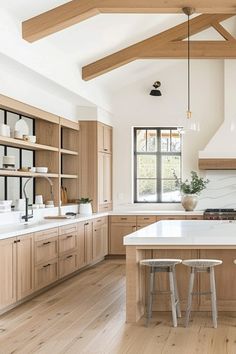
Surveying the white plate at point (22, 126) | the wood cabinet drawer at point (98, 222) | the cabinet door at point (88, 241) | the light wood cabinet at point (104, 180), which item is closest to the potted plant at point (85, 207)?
the wood cabinet drawer at point (98, 222)

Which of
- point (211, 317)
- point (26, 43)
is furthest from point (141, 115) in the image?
point (211, 317)

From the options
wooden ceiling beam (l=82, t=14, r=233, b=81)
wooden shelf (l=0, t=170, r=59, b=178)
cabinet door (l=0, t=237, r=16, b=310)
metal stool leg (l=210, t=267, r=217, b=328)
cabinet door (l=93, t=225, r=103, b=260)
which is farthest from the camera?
cabinet door (l=93, t=225, r=103, b=260)

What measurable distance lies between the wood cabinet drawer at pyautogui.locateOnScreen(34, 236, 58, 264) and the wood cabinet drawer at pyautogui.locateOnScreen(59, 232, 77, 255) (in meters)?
0.18

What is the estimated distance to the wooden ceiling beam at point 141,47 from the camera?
7883 mm

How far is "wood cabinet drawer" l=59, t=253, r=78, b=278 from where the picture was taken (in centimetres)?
676

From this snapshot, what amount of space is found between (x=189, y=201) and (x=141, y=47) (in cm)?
272

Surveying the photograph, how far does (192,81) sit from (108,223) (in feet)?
9.66

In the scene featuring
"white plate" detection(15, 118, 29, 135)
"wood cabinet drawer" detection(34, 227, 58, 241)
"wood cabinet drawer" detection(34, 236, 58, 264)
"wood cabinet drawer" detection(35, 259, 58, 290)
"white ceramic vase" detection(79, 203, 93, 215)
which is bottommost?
"wood cabinet drawer" detection(35, 259, 58, 290)

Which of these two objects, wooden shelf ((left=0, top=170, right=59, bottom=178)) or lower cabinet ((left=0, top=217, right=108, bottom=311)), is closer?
lower cabinet ((left=0, top=217, right=108, bottom=311))

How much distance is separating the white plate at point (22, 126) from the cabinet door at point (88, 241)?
166cm

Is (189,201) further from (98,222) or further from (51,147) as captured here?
(51,147)

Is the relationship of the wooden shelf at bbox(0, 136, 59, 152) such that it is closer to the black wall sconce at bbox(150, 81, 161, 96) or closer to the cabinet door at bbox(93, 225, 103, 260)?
the cabinet door at bbox(93, 225, 103, 260)

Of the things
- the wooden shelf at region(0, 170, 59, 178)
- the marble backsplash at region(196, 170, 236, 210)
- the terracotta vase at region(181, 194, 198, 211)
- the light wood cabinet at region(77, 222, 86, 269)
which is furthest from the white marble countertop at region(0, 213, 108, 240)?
the marble backsplash at region(196, 170, 236, 210)

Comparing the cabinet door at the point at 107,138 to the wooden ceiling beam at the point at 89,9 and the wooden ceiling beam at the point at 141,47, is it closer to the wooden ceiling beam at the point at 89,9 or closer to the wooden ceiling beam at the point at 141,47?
the wooden ceiling beam at the point at 141,47
